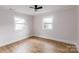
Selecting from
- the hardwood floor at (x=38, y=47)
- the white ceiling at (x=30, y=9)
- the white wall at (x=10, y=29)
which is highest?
the white ceiling at (x=30, y=9)

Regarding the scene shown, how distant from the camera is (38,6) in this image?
73 cm

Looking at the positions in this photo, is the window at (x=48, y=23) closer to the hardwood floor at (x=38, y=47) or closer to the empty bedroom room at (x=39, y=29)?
the empty bedroom room at (x=39, y=29)

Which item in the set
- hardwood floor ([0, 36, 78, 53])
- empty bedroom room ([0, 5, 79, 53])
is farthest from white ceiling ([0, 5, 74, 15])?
hardwood floor ([0, 36, 78, 53])

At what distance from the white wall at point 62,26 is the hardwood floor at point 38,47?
62mm

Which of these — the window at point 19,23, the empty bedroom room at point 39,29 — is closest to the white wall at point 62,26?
the empty bedroom room at point 39,29

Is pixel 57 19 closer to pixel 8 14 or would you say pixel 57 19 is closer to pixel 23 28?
pixel 23 28

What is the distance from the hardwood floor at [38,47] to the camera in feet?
2.52

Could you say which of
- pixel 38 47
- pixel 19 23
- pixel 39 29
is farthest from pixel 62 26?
pixel 19 23

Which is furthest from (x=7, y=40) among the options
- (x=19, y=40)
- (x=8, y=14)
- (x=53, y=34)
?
(x=53, y=34)

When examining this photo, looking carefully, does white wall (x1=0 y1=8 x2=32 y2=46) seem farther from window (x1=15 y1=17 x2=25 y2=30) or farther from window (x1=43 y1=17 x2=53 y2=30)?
window (x1=43 y1=17 x2=53 y2=30)

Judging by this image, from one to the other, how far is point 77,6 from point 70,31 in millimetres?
277

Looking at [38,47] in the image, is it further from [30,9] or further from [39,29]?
[30,9]

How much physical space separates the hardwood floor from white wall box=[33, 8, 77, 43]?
0.06 meters
